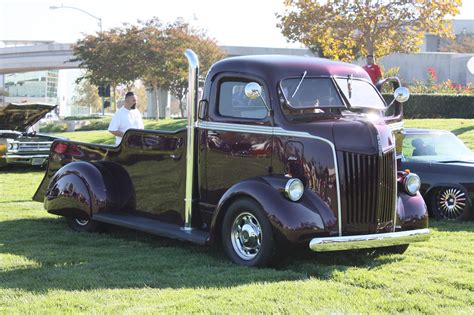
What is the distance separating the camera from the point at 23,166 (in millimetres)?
16406

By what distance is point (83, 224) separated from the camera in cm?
860

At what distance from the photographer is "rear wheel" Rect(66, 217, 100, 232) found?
8398 mm

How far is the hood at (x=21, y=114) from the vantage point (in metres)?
15.4

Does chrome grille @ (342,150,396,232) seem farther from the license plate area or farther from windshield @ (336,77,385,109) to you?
the license plate area

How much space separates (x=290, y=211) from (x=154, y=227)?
1.84 meters

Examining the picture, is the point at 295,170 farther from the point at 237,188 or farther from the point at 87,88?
the point at 87,88

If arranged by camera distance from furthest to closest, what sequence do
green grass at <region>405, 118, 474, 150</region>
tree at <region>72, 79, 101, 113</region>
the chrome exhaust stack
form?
tree at <region>72, 79, 101, 113</region> → green grass at <region>405, 118, 474, 150</region> → the chrome exhaust stack

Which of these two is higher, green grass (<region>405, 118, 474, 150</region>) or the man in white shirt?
the man in white shirt

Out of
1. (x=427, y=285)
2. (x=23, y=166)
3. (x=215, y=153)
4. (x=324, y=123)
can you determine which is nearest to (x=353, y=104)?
(x=324, y=123)

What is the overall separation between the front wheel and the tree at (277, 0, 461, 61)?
18957mm

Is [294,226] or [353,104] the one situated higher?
[353,104]

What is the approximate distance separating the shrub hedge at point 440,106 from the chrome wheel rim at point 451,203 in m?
17.6

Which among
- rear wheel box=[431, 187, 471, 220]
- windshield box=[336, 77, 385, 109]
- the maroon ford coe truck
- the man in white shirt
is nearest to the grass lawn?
the maroon ford coe truck

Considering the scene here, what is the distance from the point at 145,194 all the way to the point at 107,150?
2.98 ft
